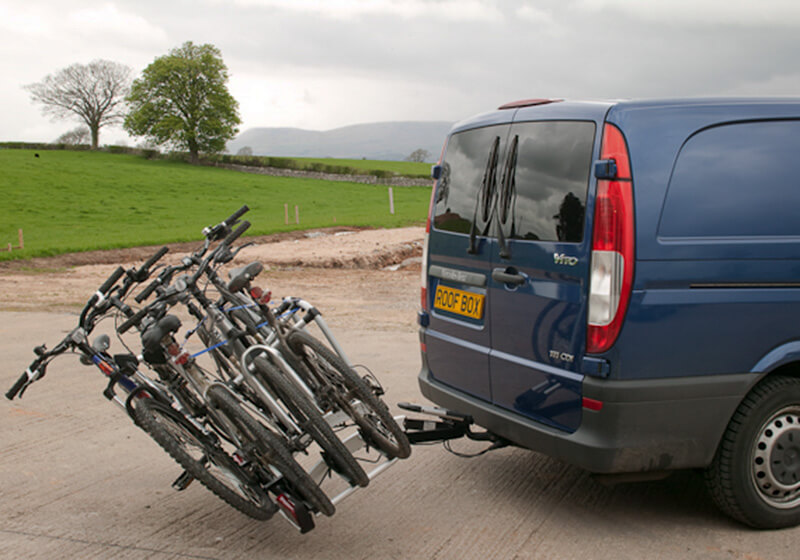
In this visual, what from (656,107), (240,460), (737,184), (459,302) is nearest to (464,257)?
(459,302)

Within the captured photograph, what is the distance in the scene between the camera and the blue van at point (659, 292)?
3523 millimetres

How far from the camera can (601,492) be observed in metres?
4.38

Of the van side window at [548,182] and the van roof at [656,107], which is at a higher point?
the van roof at [656,107]

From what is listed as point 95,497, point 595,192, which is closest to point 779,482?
point 595,192

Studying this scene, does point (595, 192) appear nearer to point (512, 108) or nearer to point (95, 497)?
point (512, 108)

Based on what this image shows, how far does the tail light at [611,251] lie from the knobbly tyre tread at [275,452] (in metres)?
1.46

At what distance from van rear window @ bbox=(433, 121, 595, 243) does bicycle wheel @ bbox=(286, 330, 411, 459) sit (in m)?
1.12

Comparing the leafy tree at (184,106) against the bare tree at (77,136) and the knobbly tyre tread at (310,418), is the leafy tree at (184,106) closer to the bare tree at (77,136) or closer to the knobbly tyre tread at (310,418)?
the bare tree at (77,136)

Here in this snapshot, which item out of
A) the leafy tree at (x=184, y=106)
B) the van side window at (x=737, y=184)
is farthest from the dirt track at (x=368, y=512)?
the leafy tree at (x=184, y=106)

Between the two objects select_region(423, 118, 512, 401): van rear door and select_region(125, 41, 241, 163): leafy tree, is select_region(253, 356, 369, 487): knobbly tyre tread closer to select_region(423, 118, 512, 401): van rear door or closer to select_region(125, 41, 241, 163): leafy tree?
select_region(423, 118, 512, 401): van rear door

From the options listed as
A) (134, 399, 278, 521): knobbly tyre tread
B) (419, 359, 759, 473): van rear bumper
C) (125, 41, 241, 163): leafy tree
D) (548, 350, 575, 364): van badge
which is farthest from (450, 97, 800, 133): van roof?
(125, 41, 241, 163): leafy tree

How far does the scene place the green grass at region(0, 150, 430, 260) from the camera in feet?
92.5

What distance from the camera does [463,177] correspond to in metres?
4.46

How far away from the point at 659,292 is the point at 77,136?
8629 cm
